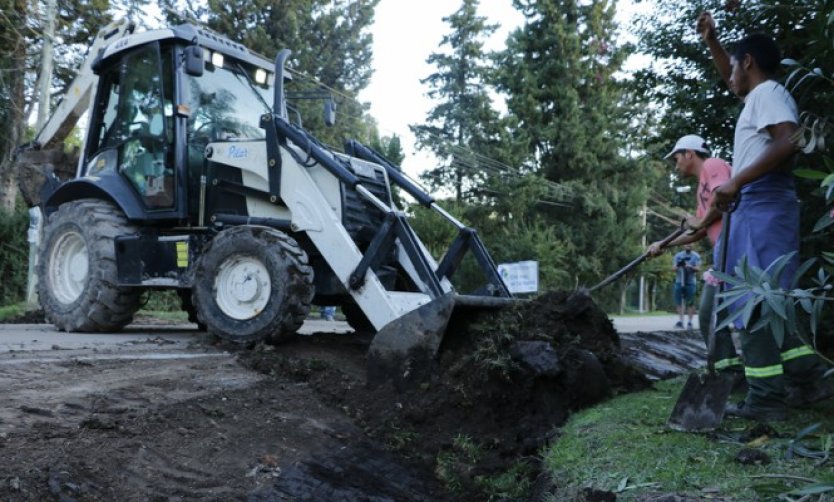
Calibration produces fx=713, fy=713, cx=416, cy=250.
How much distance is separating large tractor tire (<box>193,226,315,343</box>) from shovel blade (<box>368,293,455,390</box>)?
4.42 ft

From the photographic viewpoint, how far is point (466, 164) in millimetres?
27109

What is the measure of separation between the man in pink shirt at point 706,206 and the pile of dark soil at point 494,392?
2.43ft

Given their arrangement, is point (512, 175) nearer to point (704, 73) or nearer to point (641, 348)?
point (641, 348)

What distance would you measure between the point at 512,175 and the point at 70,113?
59.1 ft

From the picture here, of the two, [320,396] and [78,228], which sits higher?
[78,228]

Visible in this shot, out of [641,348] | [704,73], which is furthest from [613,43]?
[704,73]

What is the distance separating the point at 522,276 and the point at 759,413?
46.1 ft

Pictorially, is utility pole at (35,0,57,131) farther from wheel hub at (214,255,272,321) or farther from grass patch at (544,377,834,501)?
grass patch at (544,377,834,501)

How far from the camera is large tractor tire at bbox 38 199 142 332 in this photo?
7.32 m

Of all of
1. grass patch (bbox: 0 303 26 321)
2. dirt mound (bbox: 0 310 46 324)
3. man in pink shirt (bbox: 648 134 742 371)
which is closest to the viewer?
man in pink shirt (bbox: 648 134 742 371)

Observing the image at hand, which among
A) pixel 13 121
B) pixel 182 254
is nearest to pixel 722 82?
pixel 182 254

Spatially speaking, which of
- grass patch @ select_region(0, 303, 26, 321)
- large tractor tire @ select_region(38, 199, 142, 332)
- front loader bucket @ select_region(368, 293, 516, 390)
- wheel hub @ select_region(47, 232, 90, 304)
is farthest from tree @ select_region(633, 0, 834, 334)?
grass patch @ select_region(0, 303, 26, 321)

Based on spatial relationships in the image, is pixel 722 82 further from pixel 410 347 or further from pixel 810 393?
pixel 410 347

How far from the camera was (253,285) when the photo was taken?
6078mm
